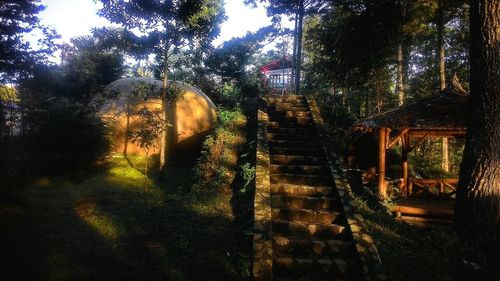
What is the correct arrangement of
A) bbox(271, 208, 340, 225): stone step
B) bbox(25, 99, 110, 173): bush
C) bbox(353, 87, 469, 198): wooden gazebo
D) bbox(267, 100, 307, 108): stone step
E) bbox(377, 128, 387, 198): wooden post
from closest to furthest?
bbox(271, 208, 340, 225): stone step → bbox(353, 87, 469, 198): wooden gazebo → bbox(25, 99, 110, 173): bush → bbox(377, 128, 387, 198): wooden post → bbox(267, 100, 307, 108): stone step

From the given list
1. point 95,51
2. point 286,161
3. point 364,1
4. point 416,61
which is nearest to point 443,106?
point 286,161

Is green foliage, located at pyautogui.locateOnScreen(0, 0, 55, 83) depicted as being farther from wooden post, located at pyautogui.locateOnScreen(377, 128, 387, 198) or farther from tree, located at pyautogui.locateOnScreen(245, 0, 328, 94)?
wooden post, located at pyautogui.locateOnScreen(377, 128, 387, 198)

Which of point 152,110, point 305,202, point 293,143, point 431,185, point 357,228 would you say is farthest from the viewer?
point 431,185

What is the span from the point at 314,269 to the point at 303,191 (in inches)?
Result: 95.5

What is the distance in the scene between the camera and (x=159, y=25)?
416 inches

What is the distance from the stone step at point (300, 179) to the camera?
8.39 metres

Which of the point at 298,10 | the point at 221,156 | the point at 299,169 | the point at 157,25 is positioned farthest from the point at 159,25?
the point at 298,10

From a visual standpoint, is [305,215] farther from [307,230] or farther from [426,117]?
[426,117]

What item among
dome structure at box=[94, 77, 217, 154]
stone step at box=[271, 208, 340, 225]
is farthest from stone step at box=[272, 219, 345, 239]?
dome structure at box=[94, 77, 217, 154]

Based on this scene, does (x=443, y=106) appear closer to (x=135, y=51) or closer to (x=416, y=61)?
(x=135, y=51)

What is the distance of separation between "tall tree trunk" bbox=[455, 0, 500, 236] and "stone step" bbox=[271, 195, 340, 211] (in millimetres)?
2730

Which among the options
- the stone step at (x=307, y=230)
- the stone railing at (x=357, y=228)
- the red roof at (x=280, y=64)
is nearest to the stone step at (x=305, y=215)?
the stone step at (x=307, y=230)

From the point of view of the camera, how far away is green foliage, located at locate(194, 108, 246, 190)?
9.57 meters

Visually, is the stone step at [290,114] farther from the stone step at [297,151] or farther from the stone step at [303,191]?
the stone step at [303,191]
